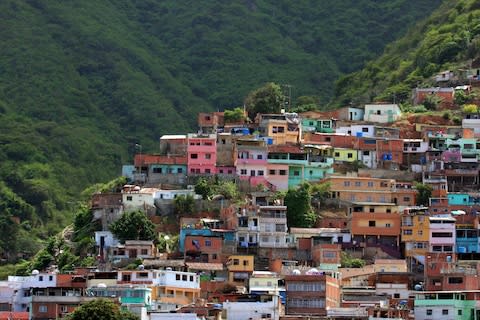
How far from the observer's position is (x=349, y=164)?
315 feet

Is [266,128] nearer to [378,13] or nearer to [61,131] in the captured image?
[61,131]


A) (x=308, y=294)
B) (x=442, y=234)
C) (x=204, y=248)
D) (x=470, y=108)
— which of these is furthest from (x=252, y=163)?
(x=308, y=294)

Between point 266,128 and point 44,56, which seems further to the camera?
point 44,56

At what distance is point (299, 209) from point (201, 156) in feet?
21.0

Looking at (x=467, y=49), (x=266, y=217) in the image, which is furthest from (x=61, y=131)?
(x=266, y=217)

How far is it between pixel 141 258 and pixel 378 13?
7518 centimetres

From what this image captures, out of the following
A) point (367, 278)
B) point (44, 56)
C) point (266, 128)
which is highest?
point (44, 56)

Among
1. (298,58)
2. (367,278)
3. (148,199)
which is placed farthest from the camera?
(298,58)

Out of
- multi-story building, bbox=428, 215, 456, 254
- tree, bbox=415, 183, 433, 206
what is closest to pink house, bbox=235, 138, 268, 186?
tree, bbox=415, 183, 433, 206

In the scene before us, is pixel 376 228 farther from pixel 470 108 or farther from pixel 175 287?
pixel 470 108

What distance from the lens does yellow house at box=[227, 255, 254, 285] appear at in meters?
81.4

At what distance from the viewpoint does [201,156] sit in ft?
303

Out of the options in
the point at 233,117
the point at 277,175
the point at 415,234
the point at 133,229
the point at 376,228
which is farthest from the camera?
the point at 233,117

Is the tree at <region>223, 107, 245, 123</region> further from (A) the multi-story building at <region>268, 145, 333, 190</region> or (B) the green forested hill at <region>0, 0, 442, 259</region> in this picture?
(B) the green forested hill at <region>0, 0, 442, 259</region>
